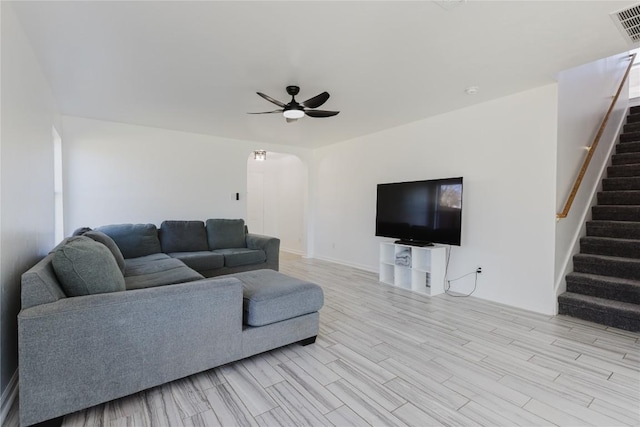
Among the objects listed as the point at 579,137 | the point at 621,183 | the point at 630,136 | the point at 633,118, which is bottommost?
the point at 621,183

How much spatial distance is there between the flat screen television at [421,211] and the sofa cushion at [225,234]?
87.6 inches

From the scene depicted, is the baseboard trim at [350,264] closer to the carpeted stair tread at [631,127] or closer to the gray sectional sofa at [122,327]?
the gray sectional sofa at [122,327]

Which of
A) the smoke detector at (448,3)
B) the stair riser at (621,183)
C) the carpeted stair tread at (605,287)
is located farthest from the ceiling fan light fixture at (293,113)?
the stair riser at (621,183)

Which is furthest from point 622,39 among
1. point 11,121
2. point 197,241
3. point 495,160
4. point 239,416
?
point 197,241

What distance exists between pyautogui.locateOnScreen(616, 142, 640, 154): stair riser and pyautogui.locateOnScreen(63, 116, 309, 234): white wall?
6.07 metres

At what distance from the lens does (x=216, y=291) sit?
1.96 meters

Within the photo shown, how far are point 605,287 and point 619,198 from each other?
1.69 metres

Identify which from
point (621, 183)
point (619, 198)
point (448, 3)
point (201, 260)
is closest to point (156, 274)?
point (201, 260)

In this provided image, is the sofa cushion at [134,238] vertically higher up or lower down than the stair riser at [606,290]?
higher up

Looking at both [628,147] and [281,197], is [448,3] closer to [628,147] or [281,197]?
[628,147]

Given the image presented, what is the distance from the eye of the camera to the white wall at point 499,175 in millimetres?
3264

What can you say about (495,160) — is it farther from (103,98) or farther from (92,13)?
(103,98)

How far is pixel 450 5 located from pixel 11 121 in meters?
2.84

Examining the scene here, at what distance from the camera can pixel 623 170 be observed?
4391 millimetres
